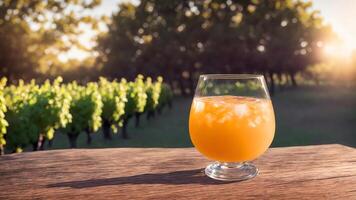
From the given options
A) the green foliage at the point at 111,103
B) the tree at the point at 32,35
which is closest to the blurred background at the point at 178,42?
the tree at the point at 32,35

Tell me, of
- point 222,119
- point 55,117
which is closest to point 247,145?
point 222,119

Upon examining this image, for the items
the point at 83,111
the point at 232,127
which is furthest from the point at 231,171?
the point at 83,111

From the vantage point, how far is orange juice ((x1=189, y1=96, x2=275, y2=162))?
1.47 meters

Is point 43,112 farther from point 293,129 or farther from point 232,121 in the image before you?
point 293,129

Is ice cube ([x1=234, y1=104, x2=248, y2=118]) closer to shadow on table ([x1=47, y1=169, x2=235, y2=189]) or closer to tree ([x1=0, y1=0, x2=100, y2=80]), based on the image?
shadow on table ([x1=47, y1=169, x2=235, y2=189])

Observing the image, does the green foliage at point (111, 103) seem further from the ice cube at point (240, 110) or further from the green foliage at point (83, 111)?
the ice cube at point (240, 110)

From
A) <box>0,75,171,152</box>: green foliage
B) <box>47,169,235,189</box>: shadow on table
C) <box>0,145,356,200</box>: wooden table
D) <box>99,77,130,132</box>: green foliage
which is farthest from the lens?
<box>99,77,130,132</box>: green foliage

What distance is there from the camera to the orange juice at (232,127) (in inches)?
57.9

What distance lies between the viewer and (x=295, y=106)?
2612 centimetres

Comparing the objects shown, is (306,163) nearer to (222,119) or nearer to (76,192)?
(222,119)

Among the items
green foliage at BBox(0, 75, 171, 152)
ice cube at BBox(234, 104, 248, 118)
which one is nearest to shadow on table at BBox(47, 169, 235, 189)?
ice cube at BBox(234, 104, 248, 118)

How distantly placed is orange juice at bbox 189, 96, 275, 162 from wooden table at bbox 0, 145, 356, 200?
11 cm

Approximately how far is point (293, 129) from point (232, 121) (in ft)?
54.9

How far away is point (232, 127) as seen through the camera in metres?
1.47
